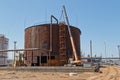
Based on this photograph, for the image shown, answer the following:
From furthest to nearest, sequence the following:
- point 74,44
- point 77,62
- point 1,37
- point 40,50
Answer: point 1,37 < point 74,44 < point 40,50 < point 77,62

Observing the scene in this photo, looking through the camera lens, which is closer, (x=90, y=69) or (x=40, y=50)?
(x=90, y=69)

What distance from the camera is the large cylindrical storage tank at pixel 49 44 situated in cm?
4112

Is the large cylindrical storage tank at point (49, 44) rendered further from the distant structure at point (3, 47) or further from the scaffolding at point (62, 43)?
the distant structure at point (3, 47)

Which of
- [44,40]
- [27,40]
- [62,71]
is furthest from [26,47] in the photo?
[62,71]

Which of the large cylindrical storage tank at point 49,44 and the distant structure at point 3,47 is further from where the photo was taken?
the distant structure at point 3,47

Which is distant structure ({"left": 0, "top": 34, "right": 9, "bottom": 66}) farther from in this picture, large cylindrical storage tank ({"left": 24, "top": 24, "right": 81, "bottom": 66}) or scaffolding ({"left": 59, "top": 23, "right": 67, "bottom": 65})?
scaffolding ({"left": 59, "top": 23, "right": 67, "bottom": 65})

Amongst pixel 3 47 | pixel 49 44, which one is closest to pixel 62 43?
pixel 49 44

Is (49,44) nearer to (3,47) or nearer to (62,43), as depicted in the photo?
(62,43)

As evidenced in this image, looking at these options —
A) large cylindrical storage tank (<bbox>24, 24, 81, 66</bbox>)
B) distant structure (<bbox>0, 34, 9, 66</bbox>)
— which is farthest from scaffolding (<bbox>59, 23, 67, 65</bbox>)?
distant structure (<bbox>0, 34, 9, 66</bbox>)

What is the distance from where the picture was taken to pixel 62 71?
31.8 metres

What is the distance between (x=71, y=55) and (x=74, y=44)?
2280mm

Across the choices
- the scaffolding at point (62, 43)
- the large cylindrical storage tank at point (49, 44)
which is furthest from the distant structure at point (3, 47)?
the scaffolding at point (62, 43)

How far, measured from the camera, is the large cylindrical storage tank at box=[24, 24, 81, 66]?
135 ft

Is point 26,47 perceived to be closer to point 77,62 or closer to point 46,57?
point 46,57
